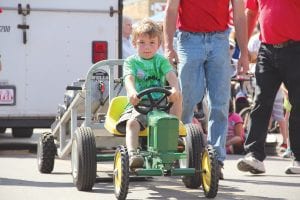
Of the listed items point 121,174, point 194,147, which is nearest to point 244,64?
point 194,147

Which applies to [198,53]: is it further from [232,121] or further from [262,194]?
[232,121]

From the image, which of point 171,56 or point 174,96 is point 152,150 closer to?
point 174,96

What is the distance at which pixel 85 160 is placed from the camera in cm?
786

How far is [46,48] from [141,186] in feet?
14.8

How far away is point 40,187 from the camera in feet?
27.9

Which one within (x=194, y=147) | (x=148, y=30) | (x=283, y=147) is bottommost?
(x=283, y=147)

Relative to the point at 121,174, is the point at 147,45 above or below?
above

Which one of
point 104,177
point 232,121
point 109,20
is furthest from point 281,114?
point 104,177

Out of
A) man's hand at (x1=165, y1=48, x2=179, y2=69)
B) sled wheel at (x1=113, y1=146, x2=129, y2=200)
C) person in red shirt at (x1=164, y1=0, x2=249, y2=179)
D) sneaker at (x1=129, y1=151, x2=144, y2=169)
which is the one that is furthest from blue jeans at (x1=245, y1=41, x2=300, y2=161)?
sled wheel at (x1=113, y1=146, x2=129, y2=200)

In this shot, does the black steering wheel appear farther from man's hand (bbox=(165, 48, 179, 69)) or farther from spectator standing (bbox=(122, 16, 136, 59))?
spectator standing (bbox=(122, 16, 136, 59))

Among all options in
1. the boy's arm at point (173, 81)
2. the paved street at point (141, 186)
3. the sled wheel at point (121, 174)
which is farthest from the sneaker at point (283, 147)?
the sled wheel at point (121, 174)

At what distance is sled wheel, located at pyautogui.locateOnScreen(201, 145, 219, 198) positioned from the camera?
7.33 m

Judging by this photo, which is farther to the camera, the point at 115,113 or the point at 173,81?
the point at 115,113

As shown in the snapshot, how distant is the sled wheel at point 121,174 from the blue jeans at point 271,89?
2.22 m
